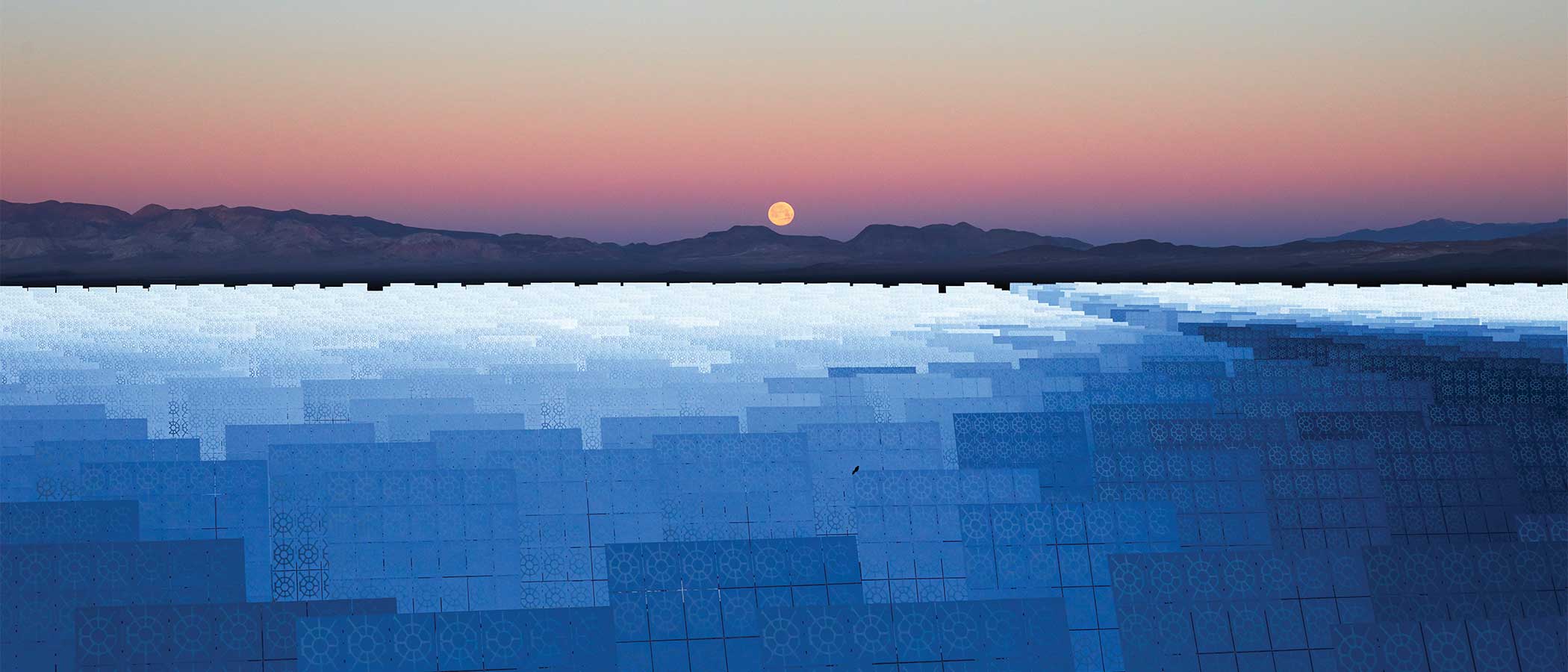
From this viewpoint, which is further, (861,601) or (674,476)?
(674,476)

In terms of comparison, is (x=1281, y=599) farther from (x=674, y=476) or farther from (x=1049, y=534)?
(x=674, y=476)

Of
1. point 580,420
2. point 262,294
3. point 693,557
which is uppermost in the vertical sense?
point 262,294

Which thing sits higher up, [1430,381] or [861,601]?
[1430,381]

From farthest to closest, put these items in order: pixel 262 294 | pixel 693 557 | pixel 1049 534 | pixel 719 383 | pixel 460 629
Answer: pixel 262 294, pixel 719 383, pixel 1049 534, pixel 693 557, pixel 460 629

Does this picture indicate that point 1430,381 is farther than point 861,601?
Yes

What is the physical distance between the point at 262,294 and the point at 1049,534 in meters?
36.7

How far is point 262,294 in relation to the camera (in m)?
47.9

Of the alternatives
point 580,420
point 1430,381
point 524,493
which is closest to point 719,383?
point 580,420

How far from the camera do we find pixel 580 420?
1947cm

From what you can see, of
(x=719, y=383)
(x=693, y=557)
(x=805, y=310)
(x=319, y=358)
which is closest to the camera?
(x=693, y=557)

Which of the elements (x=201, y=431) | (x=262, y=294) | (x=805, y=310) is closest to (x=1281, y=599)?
(x=201, y=431)

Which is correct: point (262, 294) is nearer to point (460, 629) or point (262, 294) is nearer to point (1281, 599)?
point (460, 629)

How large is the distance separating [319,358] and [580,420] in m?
6.13

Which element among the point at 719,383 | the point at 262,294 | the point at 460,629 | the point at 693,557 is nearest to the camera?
the point at 460,629
